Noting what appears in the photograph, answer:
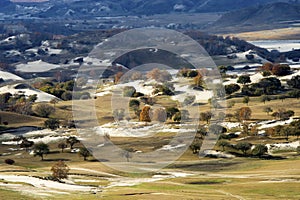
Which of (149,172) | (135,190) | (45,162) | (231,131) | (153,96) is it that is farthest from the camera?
(153,96)

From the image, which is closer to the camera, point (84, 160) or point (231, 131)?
point (84, 160)

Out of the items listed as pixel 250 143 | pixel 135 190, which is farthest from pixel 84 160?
pixel 135 190

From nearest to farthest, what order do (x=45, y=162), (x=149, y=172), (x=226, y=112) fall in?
(x=149, y=172)
(x=45, y=162)
(x=226, y=112)

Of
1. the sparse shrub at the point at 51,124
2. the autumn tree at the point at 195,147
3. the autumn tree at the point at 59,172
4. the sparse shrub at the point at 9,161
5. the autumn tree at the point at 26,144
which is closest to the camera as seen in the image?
the autumn tree at the point at 59,172

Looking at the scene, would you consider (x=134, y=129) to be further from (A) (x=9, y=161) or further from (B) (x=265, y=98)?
(B) (x=265, y=98)

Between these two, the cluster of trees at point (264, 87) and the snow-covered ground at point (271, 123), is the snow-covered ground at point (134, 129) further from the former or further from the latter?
the cluster of trees at point (264, 87)

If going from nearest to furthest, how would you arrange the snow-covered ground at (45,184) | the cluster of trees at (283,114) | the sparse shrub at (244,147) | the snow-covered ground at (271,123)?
1. the snow-covered ground at (45,184)
2. the sparse shrub at (244,147)
3. the snow-covered ground at (271,123)
4. the cluster of trees at (283,114)

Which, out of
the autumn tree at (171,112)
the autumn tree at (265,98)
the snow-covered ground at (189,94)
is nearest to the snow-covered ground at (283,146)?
the autumn tree at (171,112)

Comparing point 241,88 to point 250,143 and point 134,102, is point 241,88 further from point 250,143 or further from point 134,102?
→ point 250,143

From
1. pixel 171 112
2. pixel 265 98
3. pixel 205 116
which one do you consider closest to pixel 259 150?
pixel 205 116

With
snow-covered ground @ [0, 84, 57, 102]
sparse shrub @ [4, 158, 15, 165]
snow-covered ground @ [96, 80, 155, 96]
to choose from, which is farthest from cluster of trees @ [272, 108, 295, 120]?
snow-covered ground @ [0, 84, 57, 102]

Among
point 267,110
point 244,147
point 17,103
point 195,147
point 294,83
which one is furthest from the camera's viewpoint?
point 294,83
